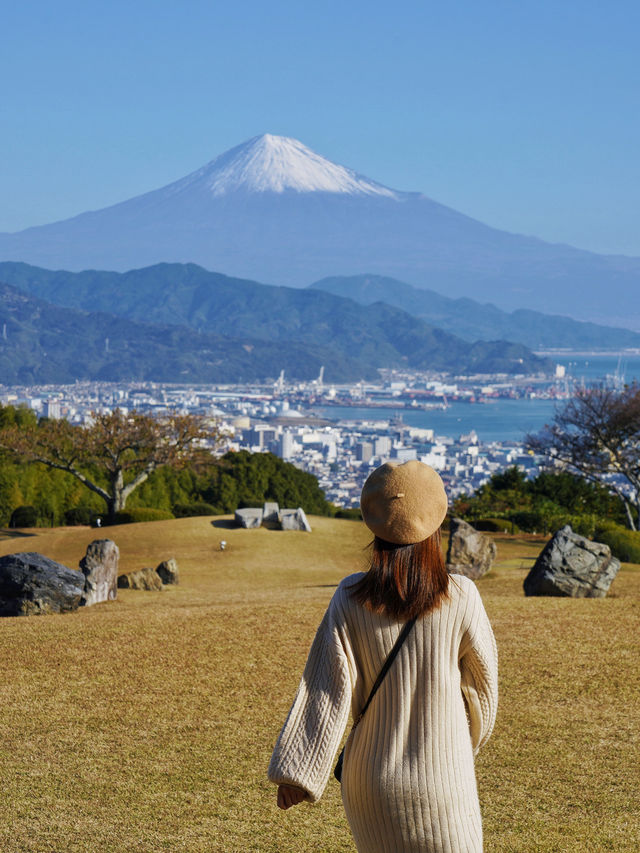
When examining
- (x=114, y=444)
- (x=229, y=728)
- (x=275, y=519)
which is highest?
(x=114, y=444)

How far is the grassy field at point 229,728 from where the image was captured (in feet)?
18.4

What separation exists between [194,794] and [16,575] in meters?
6.51

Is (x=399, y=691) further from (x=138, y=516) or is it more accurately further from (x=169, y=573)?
(x=138, y=516)

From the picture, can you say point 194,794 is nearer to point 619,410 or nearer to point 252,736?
point 252,736

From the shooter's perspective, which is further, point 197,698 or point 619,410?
point 619,410

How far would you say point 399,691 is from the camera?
3332mm

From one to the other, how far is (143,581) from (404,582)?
12312 millimetres

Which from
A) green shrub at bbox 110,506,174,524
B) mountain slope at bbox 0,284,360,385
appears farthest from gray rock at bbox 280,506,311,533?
mountain slope at bbox 0,284,360,385

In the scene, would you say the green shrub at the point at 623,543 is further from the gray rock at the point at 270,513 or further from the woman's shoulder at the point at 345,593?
the woman's shoulder at the point at 345,593

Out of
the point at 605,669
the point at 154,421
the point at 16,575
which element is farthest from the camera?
the point at 154,421

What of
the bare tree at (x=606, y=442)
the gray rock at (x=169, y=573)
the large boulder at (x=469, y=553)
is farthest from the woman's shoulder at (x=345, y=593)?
the bare tree at (x=606, y=442)

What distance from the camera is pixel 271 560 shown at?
61.1ft

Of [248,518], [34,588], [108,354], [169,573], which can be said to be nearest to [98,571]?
[34,588]

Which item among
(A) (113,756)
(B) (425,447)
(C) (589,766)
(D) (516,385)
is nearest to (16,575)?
(A) (113,756)
